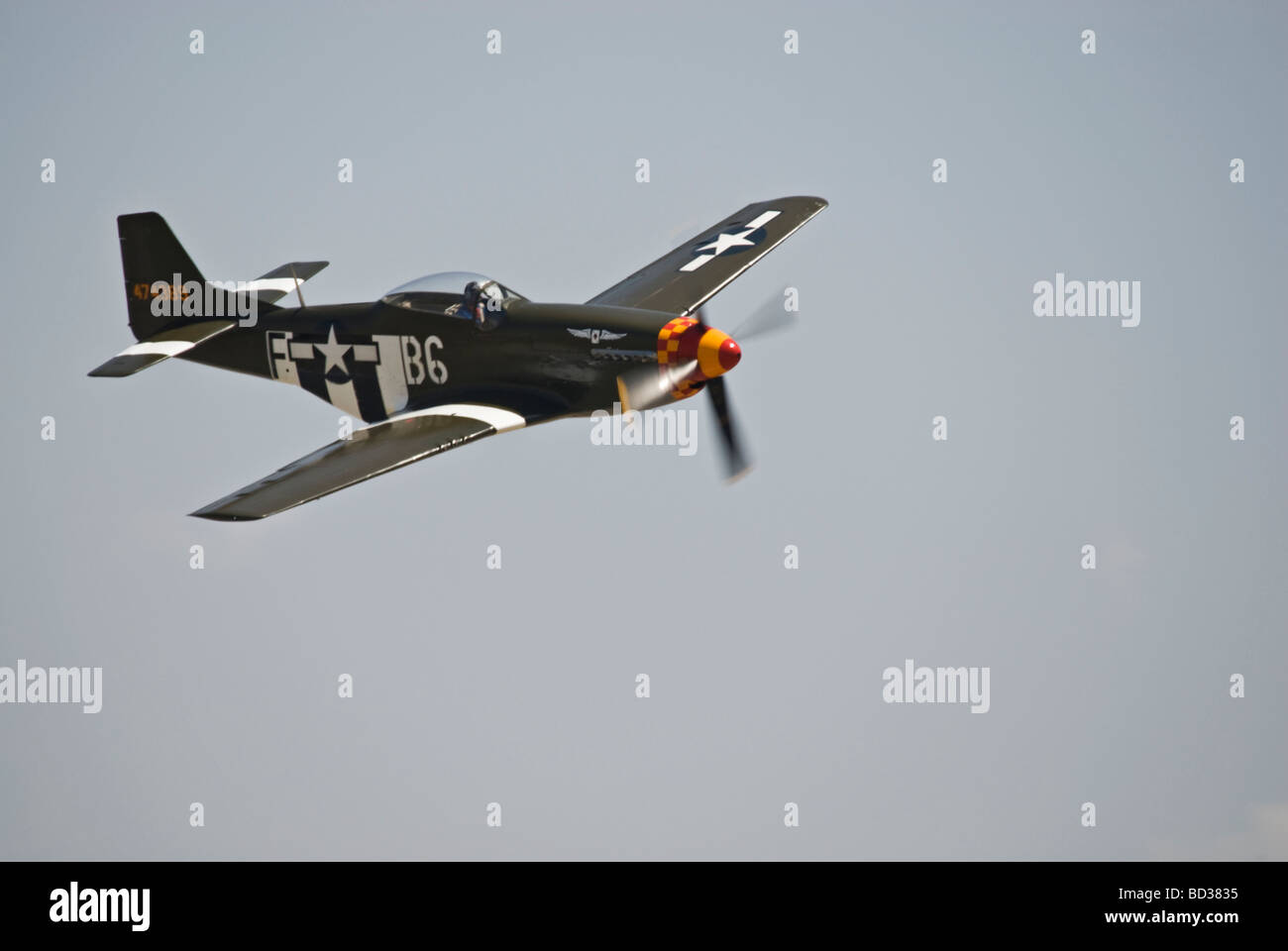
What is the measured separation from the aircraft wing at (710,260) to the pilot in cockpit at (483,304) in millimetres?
2925

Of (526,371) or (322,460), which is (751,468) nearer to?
(526,371)

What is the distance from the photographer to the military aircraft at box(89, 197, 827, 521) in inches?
806

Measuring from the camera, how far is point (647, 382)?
68.0 feet

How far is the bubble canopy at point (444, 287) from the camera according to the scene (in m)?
21.7

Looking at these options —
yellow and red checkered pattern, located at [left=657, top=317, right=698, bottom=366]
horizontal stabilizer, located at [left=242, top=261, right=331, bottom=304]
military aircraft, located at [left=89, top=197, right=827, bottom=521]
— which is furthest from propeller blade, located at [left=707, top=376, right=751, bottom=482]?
horizontal stabilizer, located at [left=242, top=261, right=331, bottom=304]

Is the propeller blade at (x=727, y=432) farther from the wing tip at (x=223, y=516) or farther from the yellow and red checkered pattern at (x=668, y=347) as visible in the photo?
the wing tip at (x=223, y=516)

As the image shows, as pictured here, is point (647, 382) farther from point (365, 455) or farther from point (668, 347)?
point (365, 455)

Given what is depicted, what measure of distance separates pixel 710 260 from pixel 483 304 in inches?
202

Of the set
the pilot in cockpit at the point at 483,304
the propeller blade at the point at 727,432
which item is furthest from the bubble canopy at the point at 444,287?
the propeller blade at the point at 727,432

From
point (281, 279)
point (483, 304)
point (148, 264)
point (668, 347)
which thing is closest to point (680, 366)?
point (668, 347)

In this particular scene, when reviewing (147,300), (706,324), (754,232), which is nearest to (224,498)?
(706,324)

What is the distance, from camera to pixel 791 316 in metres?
21.4

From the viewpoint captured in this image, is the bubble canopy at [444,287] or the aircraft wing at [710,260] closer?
the bubble canopy at [444,287]

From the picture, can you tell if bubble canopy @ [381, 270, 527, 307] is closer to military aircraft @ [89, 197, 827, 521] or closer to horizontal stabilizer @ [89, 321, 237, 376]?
military aircraft @ [89, 197, 827, 521]
